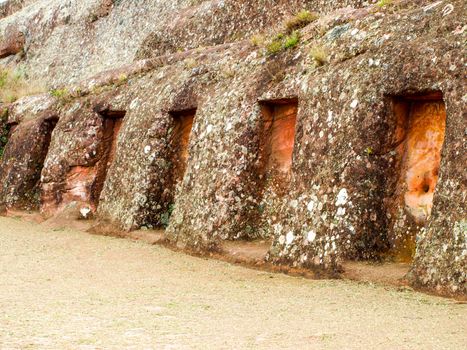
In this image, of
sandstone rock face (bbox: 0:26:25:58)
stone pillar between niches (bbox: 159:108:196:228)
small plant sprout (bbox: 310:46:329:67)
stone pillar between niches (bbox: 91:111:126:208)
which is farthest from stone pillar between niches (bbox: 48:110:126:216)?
sandstone rock face (bbox: 0:26:25:58)

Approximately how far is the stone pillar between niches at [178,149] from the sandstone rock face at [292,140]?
3 centimetres

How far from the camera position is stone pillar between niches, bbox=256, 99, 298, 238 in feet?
38.5

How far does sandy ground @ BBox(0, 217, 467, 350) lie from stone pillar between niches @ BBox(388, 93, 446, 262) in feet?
4.06

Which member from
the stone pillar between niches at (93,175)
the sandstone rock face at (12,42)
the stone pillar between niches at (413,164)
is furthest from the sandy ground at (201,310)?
the sandstone rock face at (12,42)

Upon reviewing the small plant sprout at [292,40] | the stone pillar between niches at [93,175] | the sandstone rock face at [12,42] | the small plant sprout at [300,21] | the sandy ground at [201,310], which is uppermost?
the sandstone rock face at [12,42]

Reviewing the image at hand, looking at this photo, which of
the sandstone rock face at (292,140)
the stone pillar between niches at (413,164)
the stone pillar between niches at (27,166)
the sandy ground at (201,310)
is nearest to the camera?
the sandy ground at (201,310)

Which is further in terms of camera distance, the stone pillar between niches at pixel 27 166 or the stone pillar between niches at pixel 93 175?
the stone pillar between niches at pixel 27 166

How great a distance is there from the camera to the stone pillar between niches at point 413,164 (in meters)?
9.25

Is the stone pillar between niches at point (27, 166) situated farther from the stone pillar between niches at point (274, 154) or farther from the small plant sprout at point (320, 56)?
the small plant sprout at point (320, 56)

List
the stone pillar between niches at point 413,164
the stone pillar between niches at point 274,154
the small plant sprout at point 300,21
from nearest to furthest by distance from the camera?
the stone pillar between niches at point 413,164 < the stone pillar between niches at point 274,154 < the small plant sprout at point 300,21

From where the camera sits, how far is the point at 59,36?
29344 millimetres

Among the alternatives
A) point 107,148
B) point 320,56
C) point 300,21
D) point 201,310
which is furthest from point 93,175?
point 201,310

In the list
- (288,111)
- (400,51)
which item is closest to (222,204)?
(288,111)

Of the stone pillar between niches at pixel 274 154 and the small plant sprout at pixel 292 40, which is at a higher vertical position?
the small plant sprout at pixel 292 40
